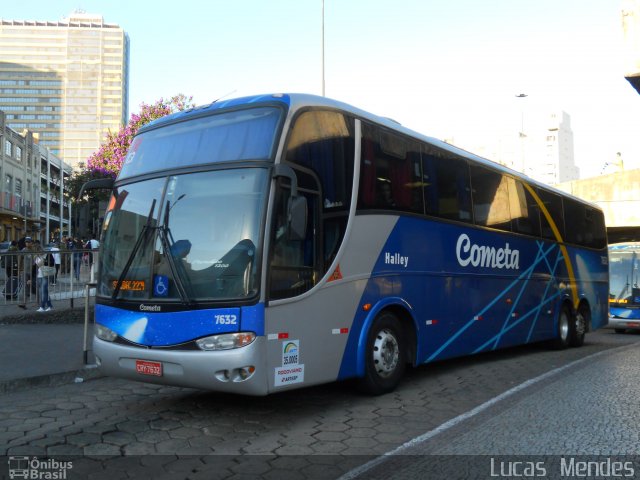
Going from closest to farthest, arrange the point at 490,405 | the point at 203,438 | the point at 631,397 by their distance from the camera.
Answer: the point at 203,438 < the point at 490,405 < the point at 631,397

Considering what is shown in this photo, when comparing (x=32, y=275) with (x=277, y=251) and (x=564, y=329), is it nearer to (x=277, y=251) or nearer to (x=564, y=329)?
(x=277, y=251)

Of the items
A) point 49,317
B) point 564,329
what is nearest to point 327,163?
point 564,329

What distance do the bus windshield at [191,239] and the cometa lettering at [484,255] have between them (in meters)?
4.03

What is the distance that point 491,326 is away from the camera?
926cm

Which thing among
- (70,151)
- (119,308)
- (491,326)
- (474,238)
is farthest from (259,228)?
(70,151)

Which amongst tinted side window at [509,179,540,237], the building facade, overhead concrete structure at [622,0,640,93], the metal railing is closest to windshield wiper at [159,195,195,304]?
tinted side window at [509,179,540,237]

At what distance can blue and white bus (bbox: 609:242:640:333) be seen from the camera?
1806 cm

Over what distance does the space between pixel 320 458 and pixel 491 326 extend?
550cm

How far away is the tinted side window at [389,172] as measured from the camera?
6.65 metres

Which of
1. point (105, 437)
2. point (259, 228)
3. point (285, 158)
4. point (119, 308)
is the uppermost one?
point (285, 158)

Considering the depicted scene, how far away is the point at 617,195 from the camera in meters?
31.9

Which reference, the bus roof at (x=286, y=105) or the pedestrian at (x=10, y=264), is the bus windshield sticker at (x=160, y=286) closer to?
the bus roof at (x=286, y=105)

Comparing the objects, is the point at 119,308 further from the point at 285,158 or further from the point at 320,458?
the point at 320,458

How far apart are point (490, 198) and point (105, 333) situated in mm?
6282
